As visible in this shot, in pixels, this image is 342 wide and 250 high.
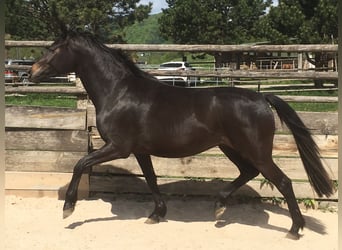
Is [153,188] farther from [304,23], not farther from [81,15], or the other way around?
[81,15]

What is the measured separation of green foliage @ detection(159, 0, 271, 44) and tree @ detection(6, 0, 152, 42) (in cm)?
507

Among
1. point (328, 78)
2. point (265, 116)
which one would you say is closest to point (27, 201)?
point (265, 116)

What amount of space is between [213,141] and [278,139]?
4.48 feet

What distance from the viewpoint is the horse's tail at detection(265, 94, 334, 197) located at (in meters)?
4.31

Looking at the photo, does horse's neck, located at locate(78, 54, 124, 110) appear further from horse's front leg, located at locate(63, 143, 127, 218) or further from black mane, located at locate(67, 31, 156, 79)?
horse's front leg, located at locate(63, 143, 127, 218)

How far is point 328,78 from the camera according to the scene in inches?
202

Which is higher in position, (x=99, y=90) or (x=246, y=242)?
(x=99, y=90)

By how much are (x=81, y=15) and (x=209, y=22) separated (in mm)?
12183

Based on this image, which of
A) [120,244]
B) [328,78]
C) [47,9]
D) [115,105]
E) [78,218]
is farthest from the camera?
[47,9]

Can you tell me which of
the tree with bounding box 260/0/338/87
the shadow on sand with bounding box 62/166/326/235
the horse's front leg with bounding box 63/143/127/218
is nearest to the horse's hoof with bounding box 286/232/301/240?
the shadow on sand with bounding box 62/166/326/235

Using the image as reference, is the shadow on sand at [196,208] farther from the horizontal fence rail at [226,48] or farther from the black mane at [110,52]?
the horizontal fence rail at [226,48]

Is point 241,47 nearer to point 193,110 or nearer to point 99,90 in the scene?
point 193,110

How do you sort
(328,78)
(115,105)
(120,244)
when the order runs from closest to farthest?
(120,244) → (115,105) → (328,78)

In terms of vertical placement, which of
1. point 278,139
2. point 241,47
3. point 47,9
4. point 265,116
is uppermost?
point 47,9
